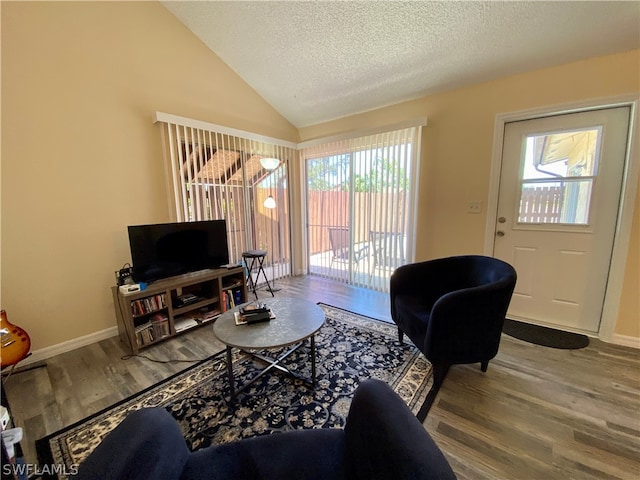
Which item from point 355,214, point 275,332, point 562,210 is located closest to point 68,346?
point 275,332

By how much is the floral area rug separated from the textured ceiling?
8.89 ft

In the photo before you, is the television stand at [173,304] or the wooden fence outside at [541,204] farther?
the wooden fence outside at [541,204]

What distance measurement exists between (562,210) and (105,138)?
171 inches

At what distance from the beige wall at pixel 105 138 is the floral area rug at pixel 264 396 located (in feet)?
4.20

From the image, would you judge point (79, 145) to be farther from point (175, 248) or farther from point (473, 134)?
point (473, 134)

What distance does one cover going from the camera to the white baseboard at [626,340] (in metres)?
2.18

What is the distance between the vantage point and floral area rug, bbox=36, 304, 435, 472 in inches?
55.5

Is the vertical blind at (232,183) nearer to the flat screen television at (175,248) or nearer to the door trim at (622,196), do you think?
the flat screen television at (175,248)

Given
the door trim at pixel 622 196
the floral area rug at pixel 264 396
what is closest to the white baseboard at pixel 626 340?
the door trim at pixel 622 196

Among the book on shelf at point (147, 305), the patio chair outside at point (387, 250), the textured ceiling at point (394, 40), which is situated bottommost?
the book on shelf at point (147, 305)

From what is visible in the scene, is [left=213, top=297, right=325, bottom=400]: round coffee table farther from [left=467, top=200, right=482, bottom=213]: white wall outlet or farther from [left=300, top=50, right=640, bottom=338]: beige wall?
[left=467, top=200, right=482, bottom=213]: white wall outlet

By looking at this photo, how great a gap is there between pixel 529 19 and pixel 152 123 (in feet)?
11.3

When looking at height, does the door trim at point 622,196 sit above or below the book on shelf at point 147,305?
above

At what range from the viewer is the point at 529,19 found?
1950 millimetres
